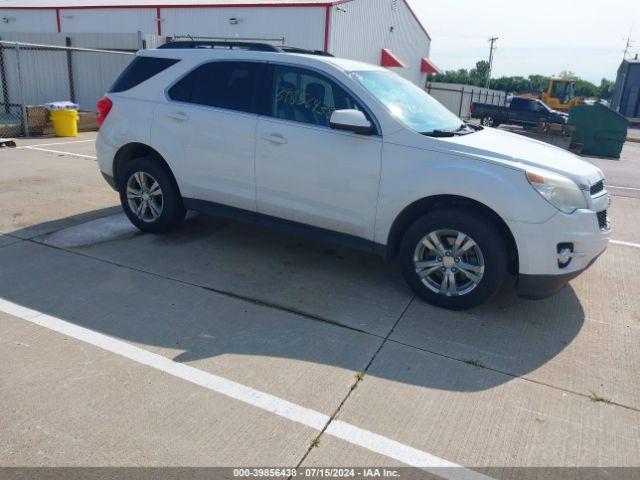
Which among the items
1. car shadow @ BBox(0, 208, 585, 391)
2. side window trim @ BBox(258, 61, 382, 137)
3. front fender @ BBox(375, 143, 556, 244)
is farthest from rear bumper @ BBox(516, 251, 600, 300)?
side window trim @ BBox(258, 61, 382, 137)

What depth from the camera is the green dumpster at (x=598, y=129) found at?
1697 centimetres

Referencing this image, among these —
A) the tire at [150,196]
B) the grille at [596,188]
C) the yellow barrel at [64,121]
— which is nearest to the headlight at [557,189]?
the grille at [596,188]

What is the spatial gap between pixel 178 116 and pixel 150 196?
94 centimetres

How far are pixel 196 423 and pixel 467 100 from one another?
32103 mm

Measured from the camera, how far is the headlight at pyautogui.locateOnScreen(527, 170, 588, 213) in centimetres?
393

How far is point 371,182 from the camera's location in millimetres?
4434

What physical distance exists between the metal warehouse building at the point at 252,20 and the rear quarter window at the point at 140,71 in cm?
1598

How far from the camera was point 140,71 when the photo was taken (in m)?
5.67

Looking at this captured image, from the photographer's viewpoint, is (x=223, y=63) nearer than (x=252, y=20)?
Yes

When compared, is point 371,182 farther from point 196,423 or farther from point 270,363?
point 196,423

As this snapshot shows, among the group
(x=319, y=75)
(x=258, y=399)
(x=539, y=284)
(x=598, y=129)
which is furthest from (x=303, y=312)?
(x=598, y=129)

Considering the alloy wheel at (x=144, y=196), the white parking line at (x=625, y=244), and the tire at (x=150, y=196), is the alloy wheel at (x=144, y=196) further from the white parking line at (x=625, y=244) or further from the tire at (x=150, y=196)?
the white parking line at (x=625, y=244)

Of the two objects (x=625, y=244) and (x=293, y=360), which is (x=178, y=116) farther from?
(x=625, y=244)

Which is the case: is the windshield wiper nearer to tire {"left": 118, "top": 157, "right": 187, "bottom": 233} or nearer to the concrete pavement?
the concrete pavement
